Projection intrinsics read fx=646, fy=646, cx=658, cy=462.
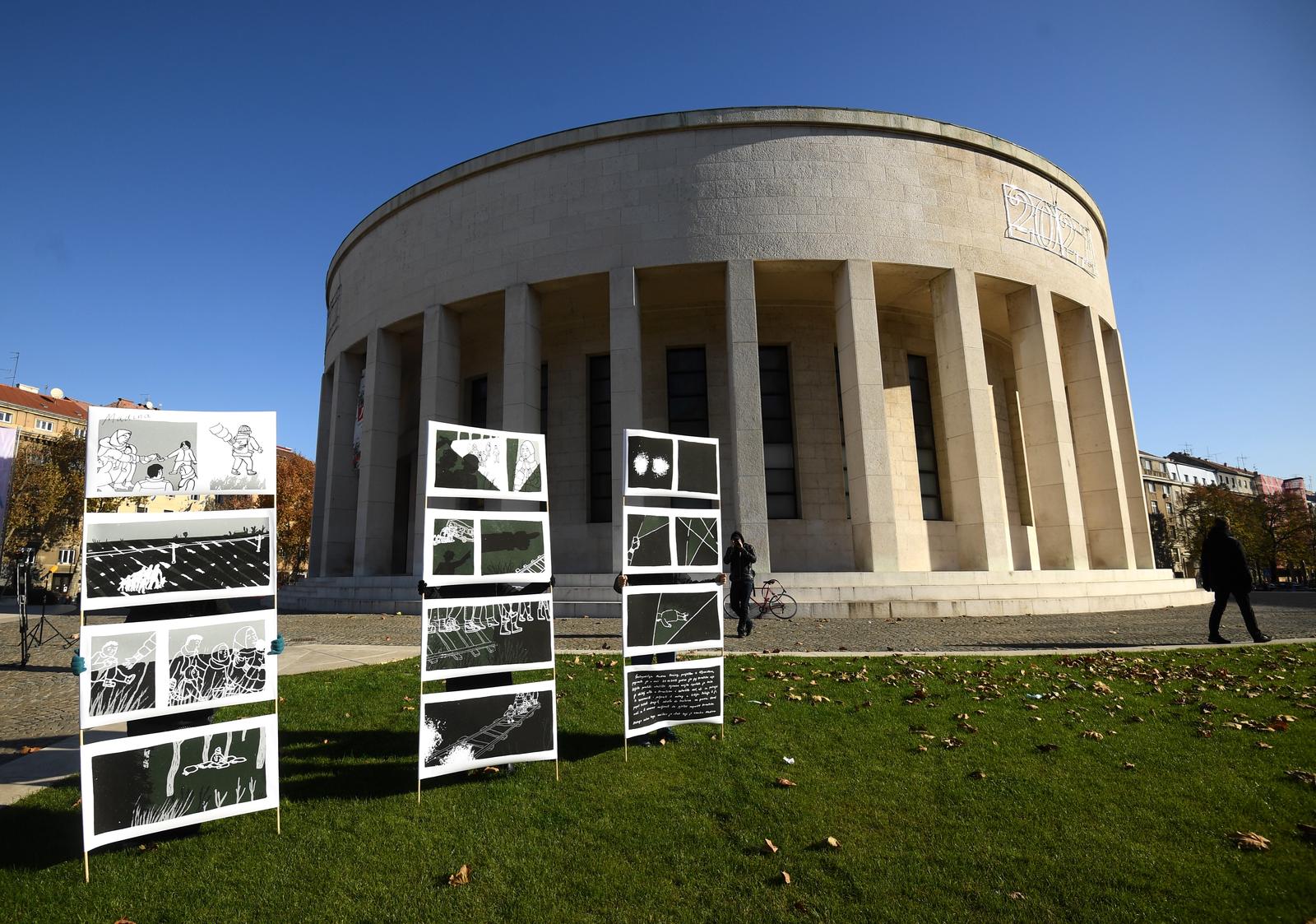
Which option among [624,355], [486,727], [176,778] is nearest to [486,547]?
[486,727]

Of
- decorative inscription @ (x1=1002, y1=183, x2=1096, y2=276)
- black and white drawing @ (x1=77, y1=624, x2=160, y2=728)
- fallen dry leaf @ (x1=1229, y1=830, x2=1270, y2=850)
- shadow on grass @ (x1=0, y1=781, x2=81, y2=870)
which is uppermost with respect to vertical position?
decorative inscription @ (x1=1002, y1=183, x2=1096, y2=276)

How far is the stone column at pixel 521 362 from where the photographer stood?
67.0ft

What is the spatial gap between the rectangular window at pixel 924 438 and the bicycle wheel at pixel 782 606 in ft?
28.4

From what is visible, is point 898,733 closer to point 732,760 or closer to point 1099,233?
point 732,760

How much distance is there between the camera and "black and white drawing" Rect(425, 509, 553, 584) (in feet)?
17.5

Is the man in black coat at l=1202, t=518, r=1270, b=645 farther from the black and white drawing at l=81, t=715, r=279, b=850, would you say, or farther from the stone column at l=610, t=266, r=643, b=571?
the black and white drawing at l=81, t=715, r=279, b=850

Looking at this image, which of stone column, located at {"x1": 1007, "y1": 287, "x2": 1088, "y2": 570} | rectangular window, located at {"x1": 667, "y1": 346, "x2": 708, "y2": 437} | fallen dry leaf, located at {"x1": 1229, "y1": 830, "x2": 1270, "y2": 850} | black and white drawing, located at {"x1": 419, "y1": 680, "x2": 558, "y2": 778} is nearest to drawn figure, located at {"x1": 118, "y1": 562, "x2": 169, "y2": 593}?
black and white drawing, located at {"x1": 419, "y1": 680, "x2": 558, "y2": 778}

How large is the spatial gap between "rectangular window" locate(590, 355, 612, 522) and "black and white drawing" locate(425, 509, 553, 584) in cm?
1637

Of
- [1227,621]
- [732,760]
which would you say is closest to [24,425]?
[732,760]

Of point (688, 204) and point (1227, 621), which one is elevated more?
point (688, 204)

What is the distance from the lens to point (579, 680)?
848cm

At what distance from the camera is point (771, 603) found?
52.9 ft

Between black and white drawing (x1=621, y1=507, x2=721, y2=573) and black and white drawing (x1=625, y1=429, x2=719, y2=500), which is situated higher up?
black and white drawing (x1=625, y1=429, x2=719, y2=500)

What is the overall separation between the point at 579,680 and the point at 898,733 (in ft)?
13.5
